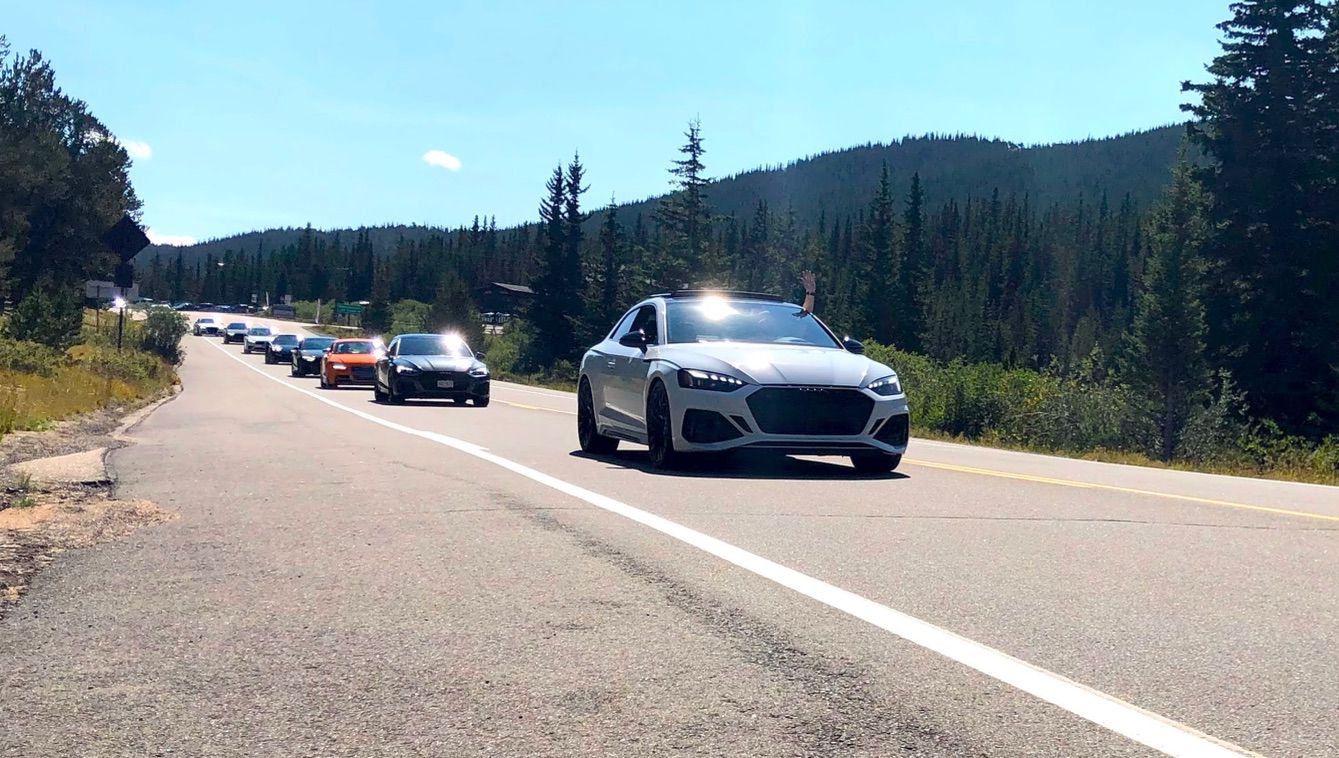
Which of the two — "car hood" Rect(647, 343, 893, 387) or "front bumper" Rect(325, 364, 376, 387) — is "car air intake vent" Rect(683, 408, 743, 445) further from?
"front bumper" Rect(325, 364, 376, 387)

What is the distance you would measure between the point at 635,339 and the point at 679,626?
7.42m

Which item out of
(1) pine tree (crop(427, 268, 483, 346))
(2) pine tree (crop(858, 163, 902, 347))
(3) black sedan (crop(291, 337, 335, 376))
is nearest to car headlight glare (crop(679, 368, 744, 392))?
(3) black sedan (crop(291, 337, 335, 376))

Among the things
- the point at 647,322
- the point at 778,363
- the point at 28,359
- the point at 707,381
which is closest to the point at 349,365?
the point at 28,359

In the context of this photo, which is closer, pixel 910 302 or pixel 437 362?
pixel 437 362

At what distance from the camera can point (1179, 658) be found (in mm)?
4367

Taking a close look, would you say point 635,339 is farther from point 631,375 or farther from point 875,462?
point 875,462

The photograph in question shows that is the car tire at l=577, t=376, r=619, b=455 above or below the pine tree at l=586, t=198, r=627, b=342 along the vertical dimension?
below

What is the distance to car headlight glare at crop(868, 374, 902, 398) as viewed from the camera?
429 inches

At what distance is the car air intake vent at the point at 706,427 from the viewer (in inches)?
419

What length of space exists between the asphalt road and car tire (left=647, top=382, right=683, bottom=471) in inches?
59.0

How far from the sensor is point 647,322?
12656 mm

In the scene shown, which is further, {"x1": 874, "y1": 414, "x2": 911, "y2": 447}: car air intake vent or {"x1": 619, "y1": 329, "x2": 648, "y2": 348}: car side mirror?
{"x1": 619, "y1": 329, "x2": 648, "y2": 348}: car side mirror

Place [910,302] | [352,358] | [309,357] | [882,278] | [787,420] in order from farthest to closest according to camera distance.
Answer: [910,302] < [882,278] < [309,357] < [352,358] < [787,420]

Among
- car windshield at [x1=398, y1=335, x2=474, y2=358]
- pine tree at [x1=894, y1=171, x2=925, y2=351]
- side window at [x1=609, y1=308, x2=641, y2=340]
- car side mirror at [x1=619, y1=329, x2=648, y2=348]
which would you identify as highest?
pine tree at [x1=894, y1=171, x2=925, y2=351]
